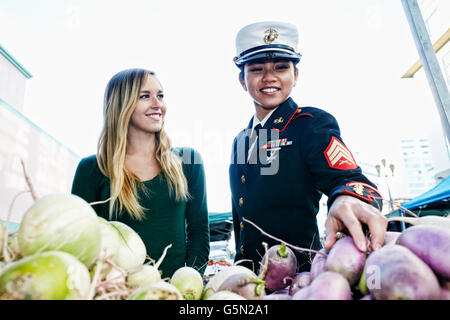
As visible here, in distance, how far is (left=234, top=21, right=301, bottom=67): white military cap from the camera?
7.43ft

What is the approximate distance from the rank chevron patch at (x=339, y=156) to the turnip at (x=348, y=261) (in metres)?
0.64

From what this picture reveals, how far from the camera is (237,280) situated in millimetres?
858

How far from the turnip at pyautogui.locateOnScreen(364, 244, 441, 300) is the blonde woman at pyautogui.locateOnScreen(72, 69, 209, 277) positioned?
1.83 meters

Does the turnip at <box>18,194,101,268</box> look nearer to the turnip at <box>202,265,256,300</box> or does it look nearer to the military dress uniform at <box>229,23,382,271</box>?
the turnip at <box>202,265,256,300</box>

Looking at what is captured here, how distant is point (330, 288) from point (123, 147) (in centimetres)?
211

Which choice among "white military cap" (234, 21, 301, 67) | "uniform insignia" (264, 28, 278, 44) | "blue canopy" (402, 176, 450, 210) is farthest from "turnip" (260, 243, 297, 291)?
"blue canopy" (402, 176, 450, 210)

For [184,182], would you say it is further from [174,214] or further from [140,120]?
[140,120]

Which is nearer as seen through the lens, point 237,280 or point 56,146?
point 237,280

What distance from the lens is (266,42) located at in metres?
2.41

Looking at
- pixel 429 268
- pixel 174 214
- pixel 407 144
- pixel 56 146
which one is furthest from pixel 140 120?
pixel 407 144

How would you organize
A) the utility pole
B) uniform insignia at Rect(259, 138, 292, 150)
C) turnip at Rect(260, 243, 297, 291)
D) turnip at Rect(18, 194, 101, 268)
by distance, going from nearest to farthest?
turnip at Rect(18, 194, 101, 268) → turnip at Rect(260, 243, 297, 291) → uniform insignia at Rect(259, 138, 292, 150) → the utility pole

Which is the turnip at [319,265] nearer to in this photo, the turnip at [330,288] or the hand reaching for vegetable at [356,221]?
the hand reaching for vegetable at [356,221]

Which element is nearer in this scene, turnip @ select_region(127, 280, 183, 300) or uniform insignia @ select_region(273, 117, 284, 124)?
turnip @ select_region(127, 280, 183, 300)
